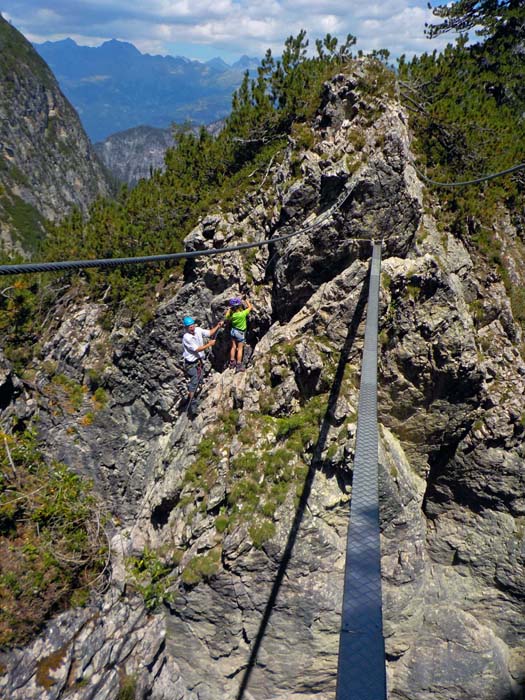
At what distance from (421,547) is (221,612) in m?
5.34

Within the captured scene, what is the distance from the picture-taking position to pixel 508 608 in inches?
451

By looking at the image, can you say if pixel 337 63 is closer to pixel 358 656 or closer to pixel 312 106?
pixel 312 106

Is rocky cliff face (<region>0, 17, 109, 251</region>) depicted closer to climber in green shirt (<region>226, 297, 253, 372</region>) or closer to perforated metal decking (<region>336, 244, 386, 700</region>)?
climber in green shirt (<region>226, 297, 253, 372</region>)

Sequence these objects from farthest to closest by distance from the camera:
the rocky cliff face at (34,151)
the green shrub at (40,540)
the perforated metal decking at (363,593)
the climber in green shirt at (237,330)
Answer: the rocky cliff face at (34,151), the climber in green shirt at (237,330), the green shrub at (40,540), the perforated metal decking at (363,593)

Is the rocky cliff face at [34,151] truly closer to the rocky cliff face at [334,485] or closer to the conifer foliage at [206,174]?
the conifer foliage at [206,174]

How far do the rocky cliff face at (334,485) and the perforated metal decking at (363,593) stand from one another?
581cm

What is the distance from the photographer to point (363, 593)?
314cm

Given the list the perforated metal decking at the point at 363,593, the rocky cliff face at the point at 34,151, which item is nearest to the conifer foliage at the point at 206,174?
the perforated metal decking at the point at 363,593

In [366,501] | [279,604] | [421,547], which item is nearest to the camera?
[366,501]

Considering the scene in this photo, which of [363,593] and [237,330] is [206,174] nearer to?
[237,330]

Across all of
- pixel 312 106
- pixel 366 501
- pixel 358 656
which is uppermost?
pixel 312 106

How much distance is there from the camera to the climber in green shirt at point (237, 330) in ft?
42.3

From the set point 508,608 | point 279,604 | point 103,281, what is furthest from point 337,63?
point 508,608

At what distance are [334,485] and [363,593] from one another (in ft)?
23.6
